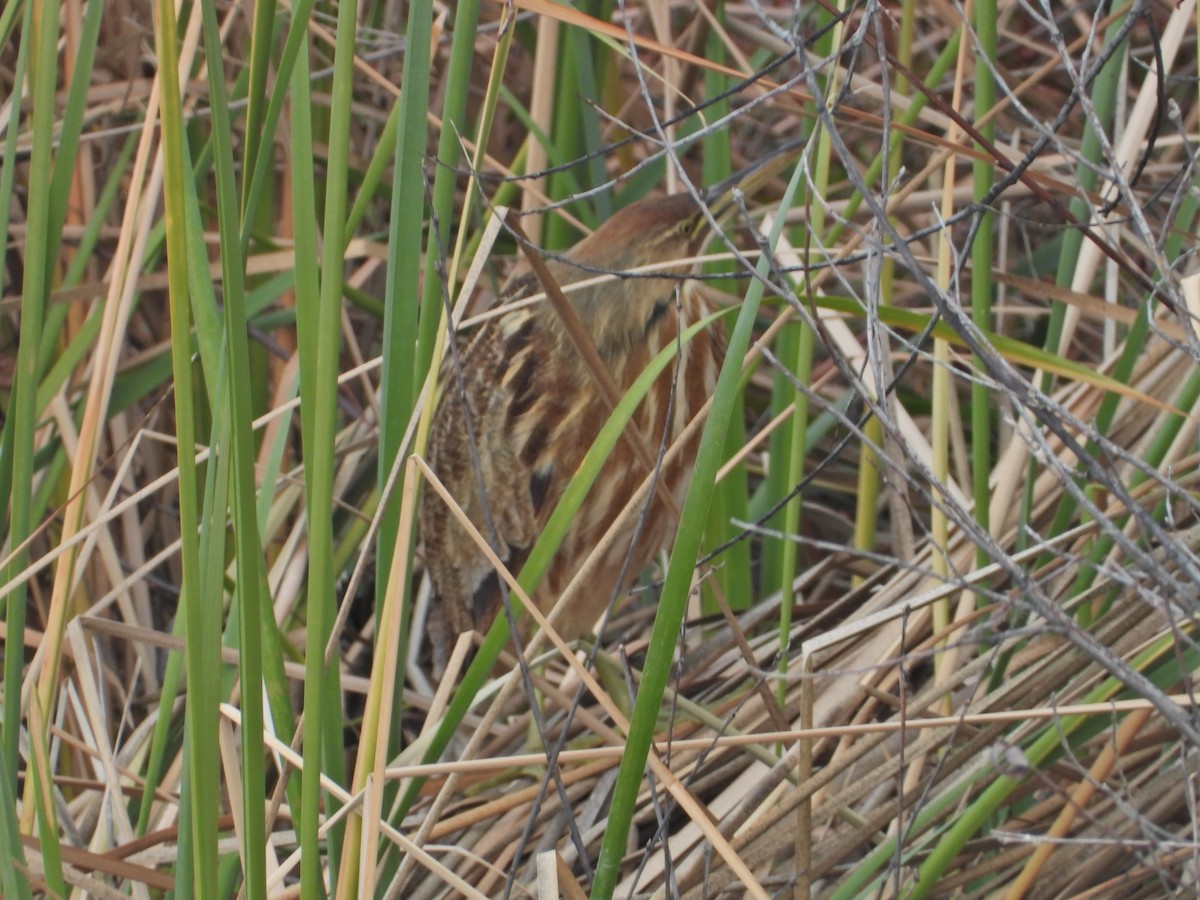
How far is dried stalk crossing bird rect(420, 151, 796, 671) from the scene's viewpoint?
1.55 meters

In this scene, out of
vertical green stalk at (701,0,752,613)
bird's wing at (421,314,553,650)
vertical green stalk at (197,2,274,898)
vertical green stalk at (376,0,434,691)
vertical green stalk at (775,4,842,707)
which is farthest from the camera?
bird's wing at (421,314,553,650)

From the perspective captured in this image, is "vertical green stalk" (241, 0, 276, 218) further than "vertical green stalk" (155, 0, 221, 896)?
Yes

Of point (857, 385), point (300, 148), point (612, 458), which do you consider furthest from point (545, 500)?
point (857, 385)

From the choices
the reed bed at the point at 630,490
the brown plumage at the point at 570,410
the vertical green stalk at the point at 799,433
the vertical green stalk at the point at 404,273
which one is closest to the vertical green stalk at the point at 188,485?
the reed bed at the point at 630,490

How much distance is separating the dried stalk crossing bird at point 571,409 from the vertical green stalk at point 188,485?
2.25ft

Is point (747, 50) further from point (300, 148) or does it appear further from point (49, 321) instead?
point (300, 148)

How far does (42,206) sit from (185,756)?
0.40 m

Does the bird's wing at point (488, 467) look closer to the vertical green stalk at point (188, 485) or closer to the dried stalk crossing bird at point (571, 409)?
the dried stalk crossing bird at point (571, 409)

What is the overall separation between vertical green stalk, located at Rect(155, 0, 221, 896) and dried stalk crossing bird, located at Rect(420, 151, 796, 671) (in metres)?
0.69

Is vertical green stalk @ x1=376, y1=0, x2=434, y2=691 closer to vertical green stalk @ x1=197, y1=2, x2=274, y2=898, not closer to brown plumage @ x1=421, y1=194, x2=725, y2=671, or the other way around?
vertical green stalk @ x1=197, y1=2, x2=274, y2=898

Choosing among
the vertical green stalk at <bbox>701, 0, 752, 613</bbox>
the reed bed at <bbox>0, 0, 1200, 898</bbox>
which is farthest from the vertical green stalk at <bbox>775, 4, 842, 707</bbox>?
the vertical green stalk at <bbox>701, 0, 752, 613</bbox>

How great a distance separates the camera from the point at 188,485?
0.83 meters

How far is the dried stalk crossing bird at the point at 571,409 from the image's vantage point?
5.10ft

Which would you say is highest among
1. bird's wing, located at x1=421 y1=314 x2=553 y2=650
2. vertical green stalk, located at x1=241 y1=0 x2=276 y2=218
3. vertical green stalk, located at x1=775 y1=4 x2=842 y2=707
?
vertical green stalk, located at x1=241 y1=0 x2=276 y2=218
